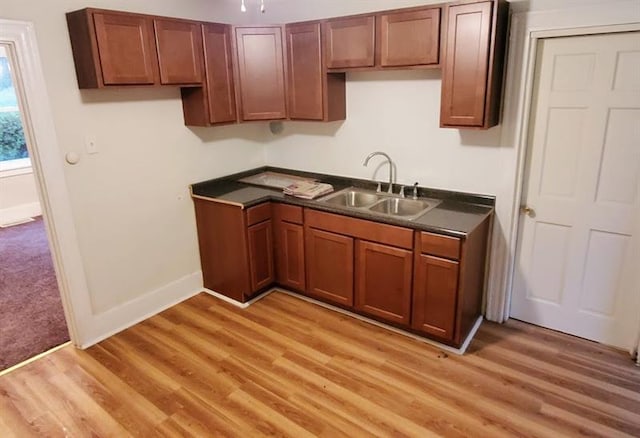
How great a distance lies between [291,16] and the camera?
11.4 feet

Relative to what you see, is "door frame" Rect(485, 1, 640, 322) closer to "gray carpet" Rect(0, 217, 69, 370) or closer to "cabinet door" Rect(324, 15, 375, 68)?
"cabinet door" Rect(324, 15, 375, 68)

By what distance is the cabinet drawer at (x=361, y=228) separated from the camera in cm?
272

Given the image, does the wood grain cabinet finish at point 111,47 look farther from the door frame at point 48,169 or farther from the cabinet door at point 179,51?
the door frame at point 48,169

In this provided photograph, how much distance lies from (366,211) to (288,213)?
70cm

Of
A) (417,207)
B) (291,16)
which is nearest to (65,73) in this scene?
(291,16)

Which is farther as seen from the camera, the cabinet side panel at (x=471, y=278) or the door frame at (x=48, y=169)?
the cabinet side panel at (x=471, y=278)

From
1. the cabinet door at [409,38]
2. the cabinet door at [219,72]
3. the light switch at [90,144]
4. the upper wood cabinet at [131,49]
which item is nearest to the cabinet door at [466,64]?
the cabinet door at [409,38]

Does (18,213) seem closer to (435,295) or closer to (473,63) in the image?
(435,295)

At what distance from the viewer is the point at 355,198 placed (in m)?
3.39

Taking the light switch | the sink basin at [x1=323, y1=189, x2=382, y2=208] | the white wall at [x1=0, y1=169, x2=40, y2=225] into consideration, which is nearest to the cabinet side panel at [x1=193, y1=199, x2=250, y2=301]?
the sink basin at [x1=323, y1=189, x2=382, y2=208]

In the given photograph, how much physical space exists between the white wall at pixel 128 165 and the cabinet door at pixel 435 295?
1930 mm

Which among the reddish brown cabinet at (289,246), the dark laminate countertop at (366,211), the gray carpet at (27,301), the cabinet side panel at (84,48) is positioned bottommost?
the gray carpet at (27,301)

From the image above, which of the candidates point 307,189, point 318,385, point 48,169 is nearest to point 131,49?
point 48,169

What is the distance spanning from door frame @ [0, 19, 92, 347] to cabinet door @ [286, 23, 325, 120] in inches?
65.6
